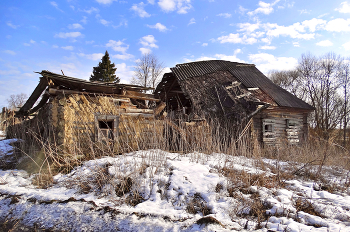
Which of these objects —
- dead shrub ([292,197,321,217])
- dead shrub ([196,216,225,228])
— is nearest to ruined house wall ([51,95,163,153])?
dead shrub ([196,216,225,228])

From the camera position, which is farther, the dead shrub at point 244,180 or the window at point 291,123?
the window at point 291,123

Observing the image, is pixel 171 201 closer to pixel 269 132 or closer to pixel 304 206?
pixel 304 206

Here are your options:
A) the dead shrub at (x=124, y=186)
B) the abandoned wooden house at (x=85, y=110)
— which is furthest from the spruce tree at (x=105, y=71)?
the dead shrub at (x=124, y=186)

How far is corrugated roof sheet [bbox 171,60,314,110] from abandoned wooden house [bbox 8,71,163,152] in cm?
543

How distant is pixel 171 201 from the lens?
12.2 ft

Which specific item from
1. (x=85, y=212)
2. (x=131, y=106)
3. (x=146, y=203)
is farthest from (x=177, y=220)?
(x=131, y=106)

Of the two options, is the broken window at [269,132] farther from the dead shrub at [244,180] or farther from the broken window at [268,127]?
the dead shrub at [244,180]

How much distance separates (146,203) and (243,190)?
6.41 ft

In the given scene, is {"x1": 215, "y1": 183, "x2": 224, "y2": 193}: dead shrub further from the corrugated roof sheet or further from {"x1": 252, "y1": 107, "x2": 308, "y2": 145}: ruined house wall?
the corrugated roof sheet

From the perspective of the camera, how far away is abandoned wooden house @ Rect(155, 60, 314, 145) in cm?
1110

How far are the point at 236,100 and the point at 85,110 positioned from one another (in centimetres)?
832

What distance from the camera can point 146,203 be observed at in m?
3.62

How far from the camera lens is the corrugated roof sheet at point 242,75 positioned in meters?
13.1

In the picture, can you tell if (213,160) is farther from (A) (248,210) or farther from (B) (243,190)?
(A) (248,210)
